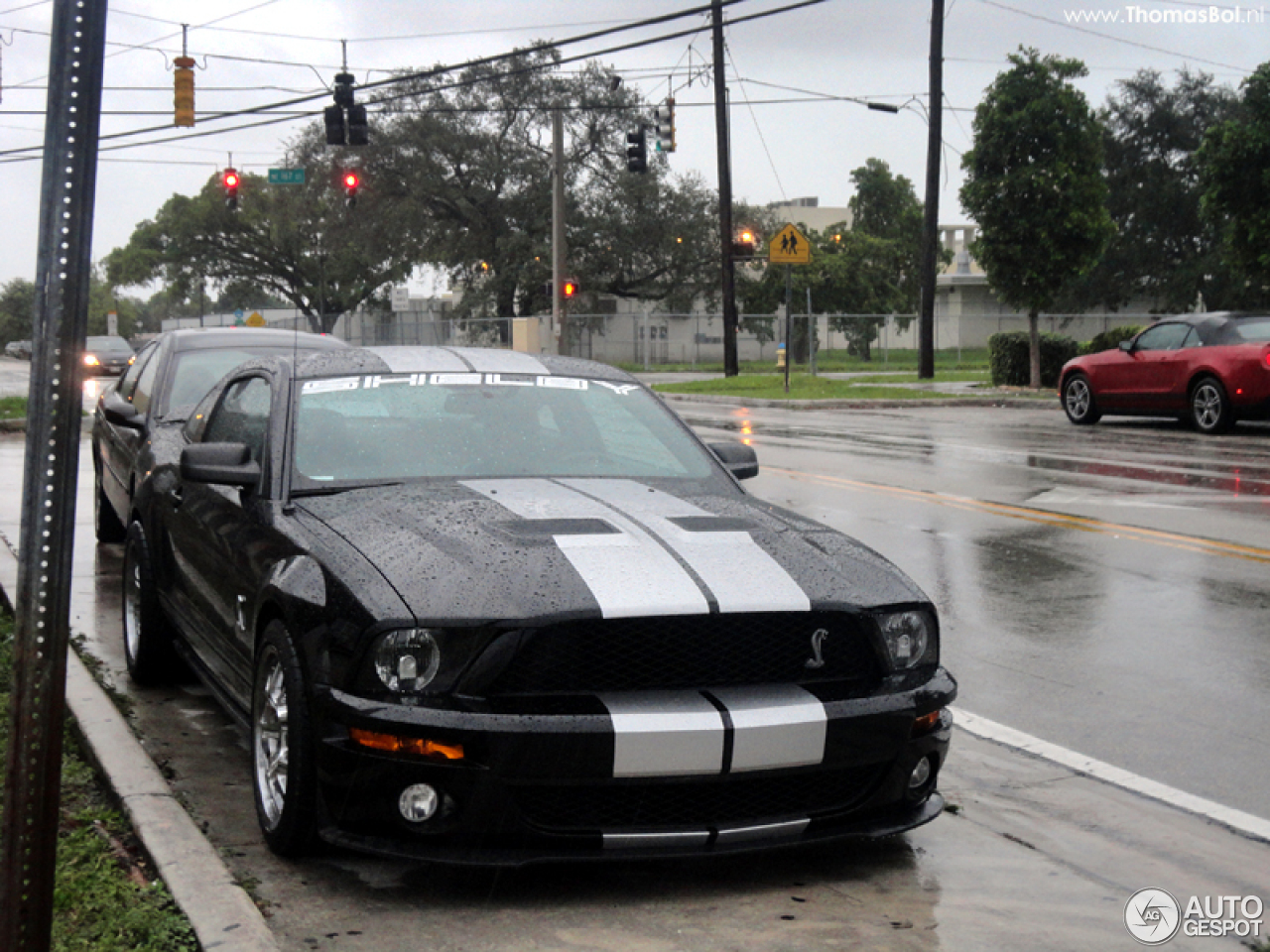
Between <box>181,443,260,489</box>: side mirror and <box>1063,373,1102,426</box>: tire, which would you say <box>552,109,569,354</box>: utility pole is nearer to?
<box>1063,373,1102,426</box>: tire

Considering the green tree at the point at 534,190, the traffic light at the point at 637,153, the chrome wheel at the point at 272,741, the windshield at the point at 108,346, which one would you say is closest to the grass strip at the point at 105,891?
the chrome wheel at the point at 272,741

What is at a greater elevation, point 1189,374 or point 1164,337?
point 1164,337

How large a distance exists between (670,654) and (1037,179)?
27831 millimetres

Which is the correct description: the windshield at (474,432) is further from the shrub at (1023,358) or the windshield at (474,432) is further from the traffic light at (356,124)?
the shrub at (1023,358)

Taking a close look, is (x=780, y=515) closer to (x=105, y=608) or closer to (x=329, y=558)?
(x=329, y=558)

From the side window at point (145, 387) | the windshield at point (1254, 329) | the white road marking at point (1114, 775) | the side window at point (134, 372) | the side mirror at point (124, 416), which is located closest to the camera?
the white road marking at point (1114, 775)

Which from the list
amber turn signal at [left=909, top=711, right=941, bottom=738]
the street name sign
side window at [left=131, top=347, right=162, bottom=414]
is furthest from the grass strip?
the street name sign

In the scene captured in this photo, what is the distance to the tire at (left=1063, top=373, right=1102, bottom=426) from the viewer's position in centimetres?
2225

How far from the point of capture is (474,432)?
5496 mm

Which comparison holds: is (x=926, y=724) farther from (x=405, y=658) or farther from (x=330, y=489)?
(x=330, y=489)

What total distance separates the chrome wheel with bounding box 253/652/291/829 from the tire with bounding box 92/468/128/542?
6.08 metres

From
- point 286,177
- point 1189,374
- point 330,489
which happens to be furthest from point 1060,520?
point 286,177

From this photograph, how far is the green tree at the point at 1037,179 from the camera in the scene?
1190 inches

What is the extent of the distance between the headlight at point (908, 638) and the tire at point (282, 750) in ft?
5.33
